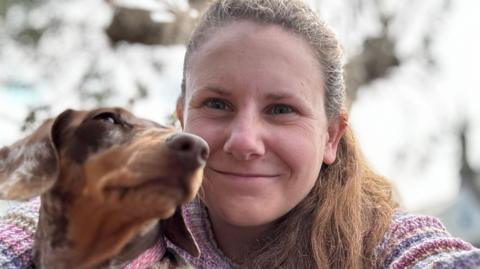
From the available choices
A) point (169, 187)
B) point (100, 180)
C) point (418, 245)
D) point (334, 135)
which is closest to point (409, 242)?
point (418, 245)

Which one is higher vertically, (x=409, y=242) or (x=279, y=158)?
(x=279, y=158)

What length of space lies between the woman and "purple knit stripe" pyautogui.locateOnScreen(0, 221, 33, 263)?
50 cm

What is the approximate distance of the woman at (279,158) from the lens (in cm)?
197

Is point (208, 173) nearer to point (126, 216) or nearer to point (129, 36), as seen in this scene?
point (126, 216)

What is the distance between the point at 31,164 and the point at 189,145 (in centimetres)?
43

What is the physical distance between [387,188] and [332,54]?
1.76 feet

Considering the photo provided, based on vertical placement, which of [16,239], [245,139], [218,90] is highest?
[218,90]

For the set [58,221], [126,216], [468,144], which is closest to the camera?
[126,216]

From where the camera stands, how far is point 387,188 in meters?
2.42

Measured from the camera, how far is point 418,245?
73.6 inches

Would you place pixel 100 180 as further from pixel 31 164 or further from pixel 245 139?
pixel 245 139

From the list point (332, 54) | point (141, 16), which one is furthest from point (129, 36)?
point (332, 54)

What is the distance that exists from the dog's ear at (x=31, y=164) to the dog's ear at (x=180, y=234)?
393 mm

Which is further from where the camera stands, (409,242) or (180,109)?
(180,109)
